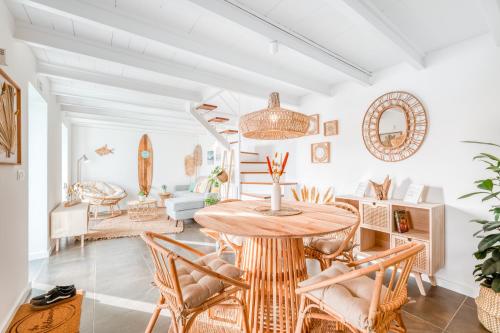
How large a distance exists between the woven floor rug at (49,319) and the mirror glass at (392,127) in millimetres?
3652

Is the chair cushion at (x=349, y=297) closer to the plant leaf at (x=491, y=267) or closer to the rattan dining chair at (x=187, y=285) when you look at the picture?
the rattan dining chair at (x=187, y=285)

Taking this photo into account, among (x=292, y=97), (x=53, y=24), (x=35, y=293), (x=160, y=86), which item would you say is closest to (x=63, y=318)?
(x=35, y=293)

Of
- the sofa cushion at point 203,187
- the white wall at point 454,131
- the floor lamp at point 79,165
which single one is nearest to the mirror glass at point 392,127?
the white wall at point 454,131

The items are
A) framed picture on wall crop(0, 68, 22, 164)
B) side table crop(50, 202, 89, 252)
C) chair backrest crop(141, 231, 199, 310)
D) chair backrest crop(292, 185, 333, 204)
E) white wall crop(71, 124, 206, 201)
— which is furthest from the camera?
white wall crop(71, 124, 206, 201)

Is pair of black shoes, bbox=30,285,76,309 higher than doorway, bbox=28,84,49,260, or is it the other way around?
doorway, bbox=28,84,49,260

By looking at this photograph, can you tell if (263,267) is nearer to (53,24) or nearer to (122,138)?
(53,24)

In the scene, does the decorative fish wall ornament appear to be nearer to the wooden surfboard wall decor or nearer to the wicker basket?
the wooden surfboard wall decor

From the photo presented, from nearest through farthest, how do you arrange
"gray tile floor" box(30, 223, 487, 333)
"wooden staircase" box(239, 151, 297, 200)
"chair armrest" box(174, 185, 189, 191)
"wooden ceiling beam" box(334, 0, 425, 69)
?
"wooden ceiling beam" box(334, 0, 425, 69) < "gray tile floor" box(30, 223, 487, 333) < "wooden staircase" box(239, 151, 297, 200) < "chair armrest" box(174, 185, 189, 191)

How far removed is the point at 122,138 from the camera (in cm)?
694

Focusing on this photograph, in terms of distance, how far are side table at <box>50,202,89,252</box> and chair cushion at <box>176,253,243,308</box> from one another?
117 inches

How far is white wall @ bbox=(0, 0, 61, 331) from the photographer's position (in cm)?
177

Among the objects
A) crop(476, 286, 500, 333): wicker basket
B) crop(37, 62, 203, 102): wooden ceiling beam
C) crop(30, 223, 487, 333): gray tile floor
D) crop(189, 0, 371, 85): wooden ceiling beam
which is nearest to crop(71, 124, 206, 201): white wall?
crop(30, 223, 487, 333): gray tile floor

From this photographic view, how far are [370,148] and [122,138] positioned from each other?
22.2 ft

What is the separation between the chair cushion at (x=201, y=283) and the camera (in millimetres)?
1212
